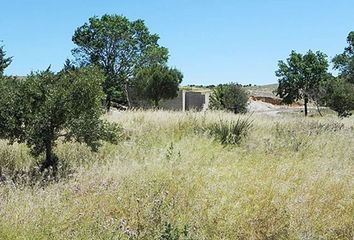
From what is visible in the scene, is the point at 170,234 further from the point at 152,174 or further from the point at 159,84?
the point at 159,84

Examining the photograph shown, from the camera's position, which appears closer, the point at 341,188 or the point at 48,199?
the point at 48,199

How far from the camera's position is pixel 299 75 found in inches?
1645

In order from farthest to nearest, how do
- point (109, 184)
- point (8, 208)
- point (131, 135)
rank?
point (131, 135) → point (109, 184) → point (8, 208)

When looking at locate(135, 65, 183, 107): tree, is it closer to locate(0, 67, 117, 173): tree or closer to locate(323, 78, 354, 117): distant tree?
locate(323, 78, 354, 117): distant tree

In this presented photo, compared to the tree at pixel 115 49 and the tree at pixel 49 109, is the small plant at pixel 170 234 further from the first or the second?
the tree at pixel 115 49

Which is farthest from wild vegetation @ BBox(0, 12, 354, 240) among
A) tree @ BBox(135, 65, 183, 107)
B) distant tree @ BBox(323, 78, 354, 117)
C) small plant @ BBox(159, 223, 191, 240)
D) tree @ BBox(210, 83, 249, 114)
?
tree @ BBox(135, 65, 183, 107)

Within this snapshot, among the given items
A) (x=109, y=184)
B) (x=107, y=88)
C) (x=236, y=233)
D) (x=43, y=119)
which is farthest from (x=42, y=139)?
(x=107, y=88)

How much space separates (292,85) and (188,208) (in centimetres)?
3832

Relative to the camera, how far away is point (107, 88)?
1721 inches

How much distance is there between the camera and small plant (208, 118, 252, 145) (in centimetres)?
1060

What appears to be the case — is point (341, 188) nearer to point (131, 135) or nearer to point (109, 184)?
point (109, 184)

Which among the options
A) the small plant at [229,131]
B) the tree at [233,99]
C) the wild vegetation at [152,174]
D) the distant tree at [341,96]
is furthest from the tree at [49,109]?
the tree at [233,99]

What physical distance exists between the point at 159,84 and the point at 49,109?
103 ft

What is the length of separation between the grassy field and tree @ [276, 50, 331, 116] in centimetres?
3383
